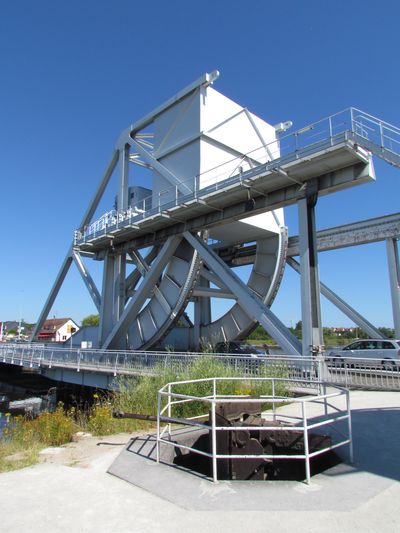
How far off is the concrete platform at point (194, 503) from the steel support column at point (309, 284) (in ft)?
33.0

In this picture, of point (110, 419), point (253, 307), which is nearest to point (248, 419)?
point (110, 419)

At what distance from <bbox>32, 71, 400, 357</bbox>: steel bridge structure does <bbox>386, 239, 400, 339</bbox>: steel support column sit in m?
0.06

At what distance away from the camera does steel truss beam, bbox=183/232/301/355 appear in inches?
661

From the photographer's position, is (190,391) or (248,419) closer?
(248,419)

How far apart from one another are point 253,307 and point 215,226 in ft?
19.3

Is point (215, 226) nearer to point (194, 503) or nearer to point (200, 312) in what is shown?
point (200, 312)

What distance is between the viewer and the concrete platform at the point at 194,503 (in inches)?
151

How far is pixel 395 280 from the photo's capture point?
2194cm

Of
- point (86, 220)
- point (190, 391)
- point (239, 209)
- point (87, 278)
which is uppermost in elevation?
point (86, 220)

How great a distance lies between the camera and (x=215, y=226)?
22203mm

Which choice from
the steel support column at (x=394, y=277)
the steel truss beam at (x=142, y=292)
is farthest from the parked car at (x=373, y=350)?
the steel truss beam at (x=142, y=292)

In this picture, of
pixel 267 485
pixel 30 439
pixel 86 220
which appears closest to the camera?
pixel 267 485

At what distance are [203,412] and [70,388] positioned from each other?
18.7 metres

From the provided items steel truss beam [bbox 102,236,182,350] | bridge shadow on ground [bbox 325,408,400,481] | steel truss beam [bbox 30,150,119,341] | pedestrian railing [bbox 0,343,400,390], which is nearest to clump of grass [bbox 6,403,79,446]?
bridge shadow on ground [bbox 325,408,400,481]
